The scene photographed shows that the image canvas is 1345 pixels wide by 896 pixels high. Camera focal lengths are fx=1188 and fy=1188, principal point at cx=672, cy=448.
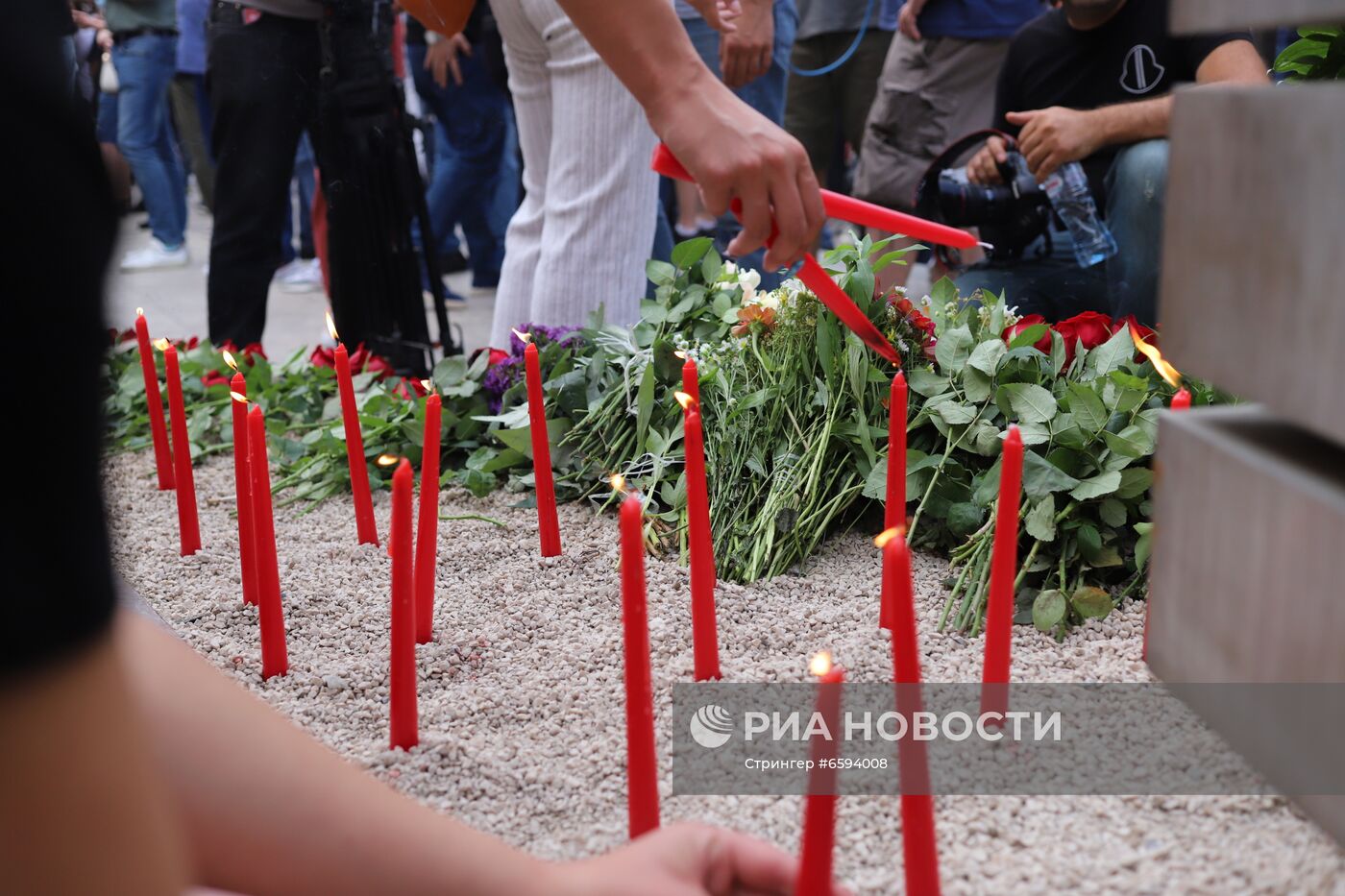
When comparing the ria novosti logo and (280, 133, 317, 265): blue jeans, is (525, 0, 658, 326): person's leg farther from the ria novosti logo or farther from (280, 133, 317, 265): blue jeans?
(280, 133, 317, 265): blue jeans

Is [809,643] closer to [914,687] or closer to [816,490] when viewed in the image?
[816,490]

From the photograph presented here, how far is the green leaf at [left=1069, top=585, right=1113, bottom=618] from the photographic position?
42.4 inches

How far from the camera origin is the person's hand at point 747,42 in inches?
96.6

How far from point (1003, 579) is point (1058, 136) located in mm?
1517

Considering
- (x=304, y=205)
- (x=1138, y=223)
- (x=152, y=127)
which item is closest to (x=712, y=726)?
(x=1138, y=223)

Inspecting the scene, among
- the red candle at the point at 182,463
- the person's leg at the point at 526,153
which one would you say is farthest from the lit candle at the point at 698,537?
the person's leg at the point at 526,153

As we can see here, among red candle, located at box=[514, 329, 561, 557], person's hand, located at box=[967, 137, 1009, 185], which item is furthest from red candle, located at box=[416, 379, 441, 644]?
person's hand, located at box=[967, 137, 1009, 185]

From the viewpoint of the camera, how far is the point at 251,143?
2.50m

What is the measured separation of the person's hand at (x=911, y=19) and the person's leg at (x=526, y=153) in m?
1.16

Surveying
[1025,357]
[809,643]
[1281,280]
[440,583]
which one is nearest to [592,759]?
[809,643]

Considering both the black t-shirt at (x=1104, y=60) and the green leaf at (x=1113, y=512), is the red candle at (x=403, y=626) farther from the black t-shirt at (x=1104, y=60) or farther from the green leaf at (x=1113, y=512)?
the black t-shirt at (x=1104, y=60)

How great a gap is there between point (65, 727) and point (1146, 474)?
103cm

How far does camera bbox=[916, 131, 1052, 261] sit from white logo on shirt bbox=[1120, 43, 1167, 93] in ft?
0.84

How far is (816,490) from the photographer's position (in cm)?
133
